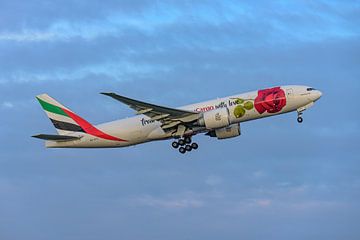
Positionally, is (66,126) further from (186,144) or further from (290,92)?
(290,92)

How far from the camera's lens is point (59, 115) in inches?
3474

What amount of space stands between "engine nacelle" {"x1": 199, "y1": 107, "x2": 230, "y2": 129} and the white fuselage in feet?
2.69

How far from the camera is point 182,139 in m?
84.1

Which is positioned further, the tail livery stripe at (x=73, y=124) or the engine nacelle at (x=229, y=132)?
the tail livery stripe at (x=73, y=124)

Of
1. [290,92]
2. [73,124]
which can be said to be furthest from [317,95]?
[73,124]

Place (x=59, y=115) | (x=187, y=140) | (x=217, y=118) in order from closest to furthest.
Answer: (x=217, y=118), (x=187, y=140), (x=59, y=115)

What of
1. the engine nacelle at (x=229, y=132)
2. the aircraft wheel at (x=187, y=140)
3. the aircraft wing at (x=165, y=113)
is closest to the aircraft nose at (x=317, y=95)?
the engine nacelle at (x=229, y=132)

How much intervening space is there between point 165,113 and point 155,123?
8.59ft

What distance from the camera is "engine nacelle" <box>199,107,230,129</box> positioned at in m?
79.9

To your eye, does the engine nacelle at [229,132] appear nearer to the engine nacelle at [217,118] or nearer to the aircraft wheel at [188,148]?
the aircraft wheel at [188,148]

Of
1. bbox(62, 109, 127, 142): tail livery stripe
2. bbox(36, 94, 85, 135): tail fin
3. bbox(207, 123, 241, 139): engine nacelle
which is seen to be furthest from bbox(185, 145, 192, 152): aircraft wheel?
Answer: bbox(36, 94, 85, 135): tail fin

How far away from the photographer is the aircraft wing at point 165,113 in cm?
7944

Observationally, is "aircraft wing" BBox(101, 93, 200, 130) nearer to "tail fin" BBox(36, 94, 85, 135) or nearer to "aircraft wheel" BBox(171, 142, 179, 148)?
"aircraft wheel" BBox(171, 142, 179, 148)

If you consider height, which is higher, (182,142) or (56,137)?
(56,137)
